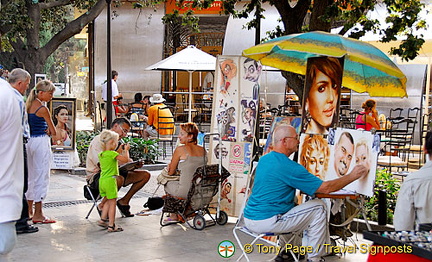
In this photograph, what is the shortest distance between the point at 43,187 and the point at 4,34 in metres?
10.5

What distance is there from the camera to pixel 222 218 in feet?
27.9

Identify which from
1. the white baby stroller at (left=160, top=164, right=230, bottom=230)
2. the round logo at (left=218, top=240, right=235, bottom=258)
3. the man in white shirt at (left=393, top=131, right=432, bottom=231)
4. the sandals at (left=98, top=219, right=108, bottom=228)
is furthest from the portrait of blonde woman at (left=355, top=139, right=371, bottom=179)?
the sandals at (left=98, top=219, right=108, bottom=228)

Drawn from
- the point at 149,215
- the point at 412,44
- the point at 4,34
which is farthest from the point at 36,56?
the point at 412,44

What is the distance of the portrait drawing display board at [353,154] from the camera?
6305 mm

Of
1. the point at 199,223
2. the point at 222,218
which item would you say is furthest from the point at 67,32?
the point at 199,223

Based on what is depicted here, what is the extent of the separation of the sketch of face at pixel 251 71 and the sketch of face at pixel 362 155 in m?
2.44

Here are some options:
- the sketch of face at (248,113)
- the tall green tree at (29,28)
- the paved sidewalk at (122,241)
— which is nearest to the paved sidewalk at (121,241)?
the paved sidewalk at (122,241)

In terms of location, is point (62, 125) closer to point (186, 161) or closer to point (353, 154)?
point (186, 161)

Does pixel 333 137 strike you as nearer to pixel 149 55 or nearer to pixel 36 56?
pixel 36 56

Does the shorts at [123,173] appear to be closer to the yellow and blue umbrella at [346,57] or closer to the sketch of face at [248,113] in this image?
the sketch of face at [248,113]

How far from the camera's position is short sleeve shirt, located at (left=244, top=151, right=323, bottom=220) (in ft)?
19.4

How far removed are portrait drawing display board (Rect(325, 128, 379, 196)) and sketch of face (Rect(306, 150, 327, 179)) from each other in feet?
0.46

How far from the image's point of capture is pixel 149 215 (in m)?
9.06

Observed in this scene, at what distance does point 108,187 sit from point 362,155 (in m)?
3.19
